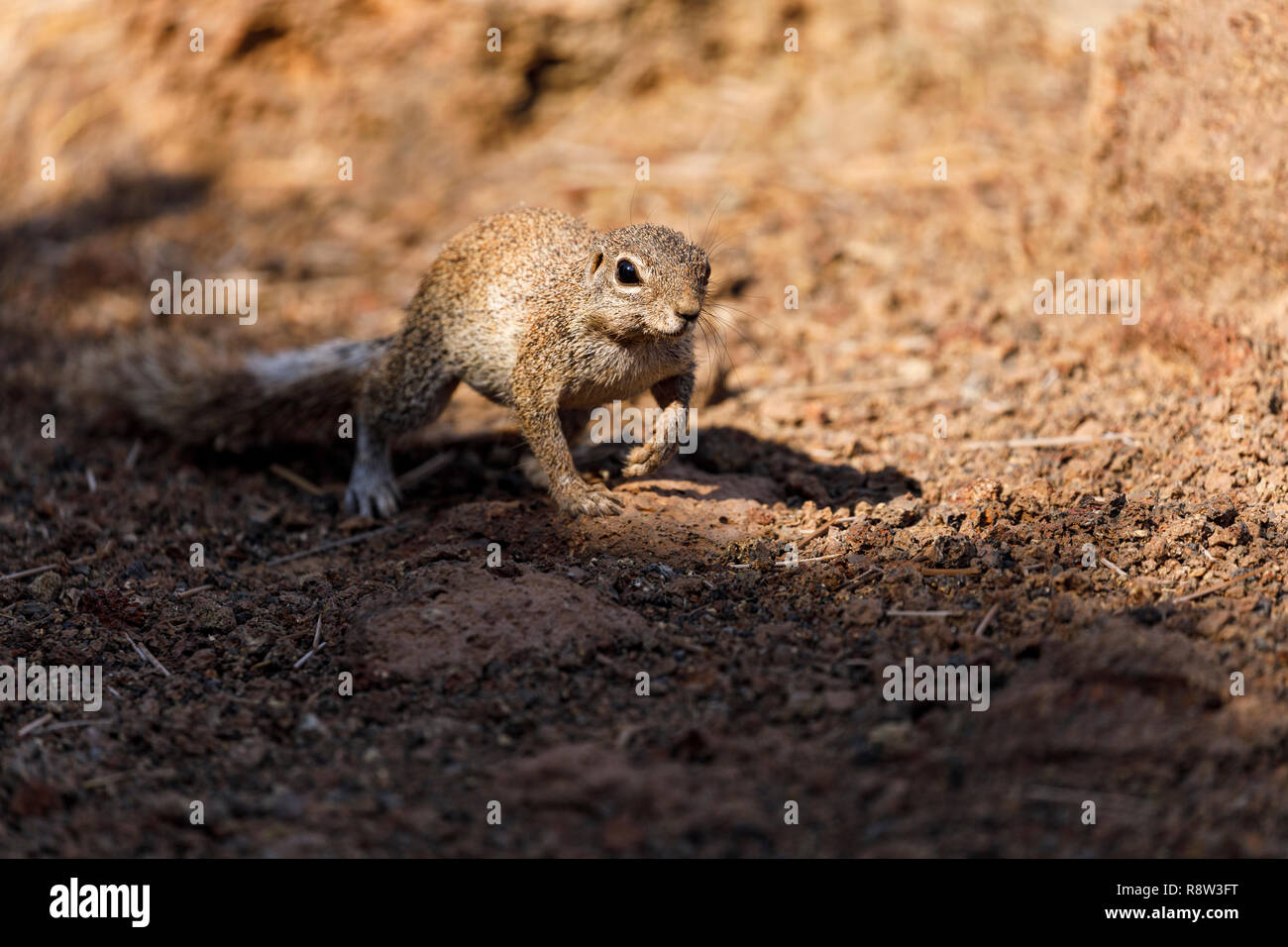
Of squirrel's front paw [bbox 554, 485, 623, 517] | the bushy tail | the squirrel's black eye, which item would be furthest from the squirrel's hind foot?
the squirrel's black eye

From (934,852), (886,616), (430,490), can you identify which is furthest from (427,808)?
(430,490)

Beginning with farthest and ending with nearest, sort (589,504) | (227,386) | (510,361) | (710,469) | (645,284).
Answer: (227,386) < (710,469) < (510,361) < (589,504) < (645,284)

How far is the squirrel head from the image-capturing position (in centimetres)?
487

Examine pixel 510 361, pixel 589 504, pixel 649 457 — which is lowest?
pixel 589 504

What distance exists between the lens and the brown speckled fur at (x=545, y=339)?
5039mm

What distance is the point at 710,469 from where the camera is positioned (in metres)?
5.99

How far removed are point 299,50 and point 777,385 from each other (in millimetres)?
5459

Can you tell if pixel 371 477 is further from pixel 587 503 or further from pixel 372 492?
pixel 587 503

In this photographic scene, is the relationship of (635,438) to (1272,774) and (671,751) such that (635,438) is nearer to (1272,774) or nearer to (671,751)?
(671,751)

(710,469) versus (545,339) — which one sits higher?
(545,339)

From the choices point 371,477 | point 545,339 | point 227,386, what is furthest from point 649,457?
point 227,386

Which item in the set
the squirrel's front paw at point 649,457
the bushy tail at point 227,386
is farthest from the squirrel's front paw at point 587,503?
the bushy tail at point 227,386

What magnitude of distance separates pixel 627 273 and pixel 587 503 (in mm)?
1029

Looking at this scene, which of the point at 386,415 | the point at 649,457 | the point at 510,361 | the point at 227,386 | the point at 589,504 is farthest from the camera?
the point at 227,386
